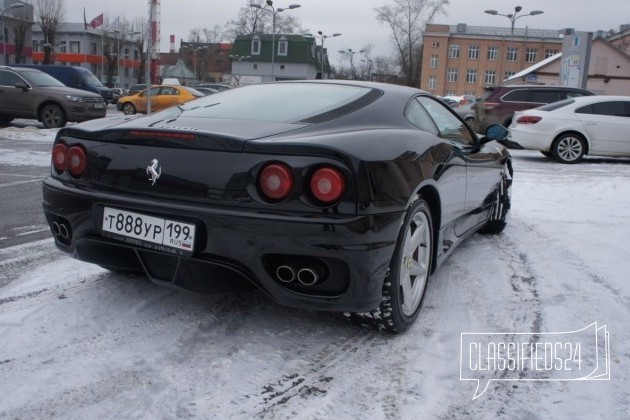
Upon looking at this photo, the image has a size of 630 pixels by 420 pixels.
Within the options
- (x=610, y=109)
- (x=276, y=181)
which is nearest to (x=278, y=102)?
(x=276, y=181)

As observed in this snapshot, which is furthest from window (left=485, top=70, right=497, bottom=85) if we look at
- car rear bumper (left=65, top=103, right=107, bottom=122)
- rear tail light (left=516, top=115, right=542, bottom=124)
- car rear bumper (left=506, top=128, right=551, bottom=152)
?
car rear bumper (left=65, top=103, right=107, bottom=122)

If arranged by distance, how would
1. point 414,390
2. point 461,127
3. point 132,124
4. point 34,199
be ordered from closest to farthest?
point 414,390 → point 132,124 → point 461,127 → point 34,199

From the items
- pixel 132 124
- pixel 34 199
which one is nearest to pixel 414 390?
pixel 132 124

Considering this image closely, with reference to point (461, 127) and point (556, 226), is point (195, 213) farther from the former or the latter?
point (556, 226)

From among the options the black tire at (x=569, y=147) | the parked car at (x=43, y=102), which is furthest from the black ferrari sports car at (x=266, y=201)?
the parked car at (x=43, y=102)

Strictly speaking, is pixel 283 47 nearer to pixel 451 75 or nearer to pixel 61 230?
pixel 451 75

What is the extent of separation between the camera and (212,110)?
3230 millimetres

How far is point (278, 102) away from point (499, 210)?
2444 mm

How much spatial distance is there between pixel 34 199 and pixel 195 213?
4.38m

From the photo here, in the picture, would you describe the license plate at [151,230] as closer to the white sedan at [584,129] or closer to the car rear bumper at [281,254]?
the car rear bumper at [281,254]

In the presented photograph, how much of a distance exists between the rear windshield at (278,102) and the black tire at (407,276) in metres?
0.75

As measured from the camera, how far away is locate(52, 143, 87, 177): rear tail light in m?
2.82

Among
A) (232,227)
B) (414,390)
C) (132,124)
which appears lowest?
(414,390)

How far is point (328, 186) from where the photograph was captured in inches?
93.7
